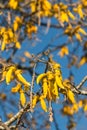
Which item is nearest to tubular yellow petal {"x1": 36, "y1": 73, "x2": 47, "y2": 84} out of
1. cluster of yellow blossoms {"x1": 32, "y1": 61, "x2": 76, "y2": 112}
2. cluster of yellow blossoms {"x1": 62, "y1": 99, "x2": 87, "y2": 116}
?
cluster of yellow blossoms {"x1": 32, "y1": 61, "x2": 76, "y2": 112}

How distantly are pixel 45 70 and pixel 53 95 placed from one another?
14 cm

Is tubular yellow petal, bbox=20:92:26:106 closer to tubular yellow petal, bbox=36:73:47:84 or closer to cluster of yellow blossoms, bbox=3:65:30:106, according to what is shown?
cluster of yellow blossoms, bbox=3:65:30:106

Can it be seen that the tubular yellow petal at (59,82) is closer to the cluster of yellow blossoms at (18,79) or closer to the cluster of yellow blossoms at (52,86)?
the cluster of yellow blossoms at (52,86)

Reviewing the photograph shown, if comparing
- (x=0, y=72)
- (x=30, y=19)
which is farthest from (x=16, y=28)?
(x=0, y=72)

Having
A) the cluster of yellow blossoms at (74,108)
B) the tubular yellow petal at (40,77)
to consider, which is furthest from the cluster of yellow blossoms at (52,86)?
the cluster of yellow blossoms at (74,108)

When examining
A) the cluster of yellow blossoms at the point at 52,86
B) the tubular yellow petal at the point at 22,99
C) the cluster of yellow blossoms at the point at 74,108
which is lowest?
the cluster of yellow blossoms at the point at 74,108

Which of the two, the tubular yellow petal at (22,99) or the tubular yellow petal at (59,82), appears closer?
the tubular yellow petal at (59,82)

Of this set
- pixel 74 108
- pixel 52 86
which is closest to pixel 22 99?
pixel 52 86

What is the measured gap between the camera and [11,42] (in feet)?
11.1

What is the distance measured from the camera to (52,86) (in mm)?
2045

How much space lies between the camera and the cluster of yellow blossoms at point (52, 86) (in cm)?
203

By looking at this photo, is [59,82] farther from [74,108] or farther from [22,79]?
[74,108]

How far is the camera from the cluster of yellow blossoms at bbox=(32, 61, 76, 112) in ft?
6.64

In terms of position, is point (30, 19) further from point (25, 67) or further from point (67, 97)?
point (67, 97)
